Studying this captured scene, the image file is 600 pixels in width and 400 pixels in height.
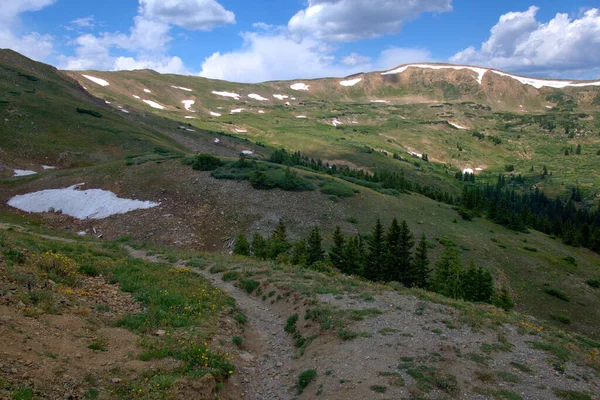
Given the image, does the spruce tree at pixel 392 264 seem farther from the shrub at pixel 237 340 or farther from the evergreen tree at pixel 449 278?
the shrub at pixel 237 340

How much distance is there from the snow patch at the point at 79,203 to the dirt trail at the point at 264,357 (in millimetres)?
32515

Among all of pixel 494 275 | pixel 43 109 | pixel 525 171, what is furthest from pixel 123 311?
pixel 525 171

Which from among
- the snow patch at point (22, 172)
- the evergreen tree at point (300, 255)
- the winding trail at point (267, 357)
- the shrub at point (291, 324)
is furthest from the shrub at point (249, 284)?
the snow patch at point (22, 172)

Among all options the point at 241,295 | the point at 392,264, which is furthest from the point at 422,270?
the point at 241,295

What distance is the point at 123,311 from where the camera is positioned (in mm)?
13836

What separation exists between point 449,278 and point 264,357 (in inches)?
982

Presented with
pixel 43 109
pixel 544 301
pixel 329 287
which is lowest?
pixel 544 301

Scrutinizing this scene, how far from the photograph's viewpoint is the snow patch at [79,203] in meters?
45.9

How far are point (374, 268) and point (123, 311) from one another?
90.3ft

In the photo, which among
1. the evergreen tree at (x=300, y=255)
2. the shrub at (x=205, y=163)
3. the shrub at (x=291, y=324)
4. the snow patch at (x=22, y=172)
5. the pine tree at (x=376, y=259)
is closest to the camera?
the shrub at (x=291, y=324)

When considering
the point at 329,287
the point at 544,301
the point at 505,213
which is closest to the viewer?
the point at 329,287

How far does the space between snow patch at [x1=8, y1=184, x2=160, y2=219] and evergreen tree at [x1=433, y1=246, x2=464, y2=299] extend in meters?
33.7

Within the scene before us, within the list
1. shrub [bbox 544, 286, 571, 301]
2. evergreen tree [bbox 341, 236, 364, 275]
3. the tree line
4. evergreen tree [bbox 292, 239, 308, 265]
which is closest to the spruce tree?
the tree line

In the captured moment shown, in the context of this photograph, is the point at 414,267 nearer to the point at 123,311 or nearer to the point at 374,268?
the point at 374,268
